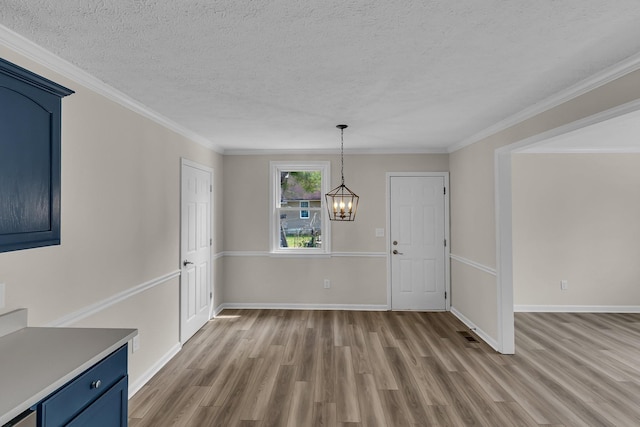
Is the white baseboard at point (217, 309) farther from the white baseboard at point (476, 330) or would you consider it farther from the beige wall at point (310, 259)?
the white baseboard at point (476, 330)

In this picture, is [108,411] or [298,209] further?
[298,209]

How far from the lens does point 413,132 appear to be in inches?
156

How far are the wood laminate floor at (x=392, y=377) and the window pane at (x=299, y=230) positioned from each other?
1243 millimetres

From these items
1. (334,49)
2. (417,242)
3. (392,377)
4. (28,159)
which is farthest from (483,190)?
(28,159)

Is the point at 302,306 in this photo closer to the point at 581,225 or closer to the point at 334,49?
the point at 334,49

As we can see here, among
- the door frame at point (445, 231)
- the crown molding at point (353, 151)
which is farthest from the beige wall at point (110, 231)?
the door frame at point (445, 231)

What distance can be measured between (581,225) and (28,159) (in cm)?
621

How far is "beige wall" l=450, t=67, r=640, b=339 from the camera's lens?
2.32 meters

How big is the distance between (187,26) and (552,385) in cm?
377

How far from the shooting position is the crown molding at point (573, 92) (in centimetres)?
206

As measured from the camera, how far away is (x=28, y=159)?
1531mm

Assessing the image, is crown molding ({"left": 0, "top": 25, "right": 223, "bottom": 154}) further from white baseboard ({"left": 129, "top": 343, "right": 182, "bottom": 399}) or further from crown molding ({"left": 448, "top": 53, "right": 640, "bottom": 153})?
crown molding ({"left": 448, "top": 53, "right": 640, "bottom": 153})

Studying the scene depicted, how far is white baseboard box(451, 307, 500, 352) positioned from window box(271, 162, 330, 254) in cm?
205

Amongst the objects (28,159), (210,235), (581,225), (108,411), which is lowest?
(108,411)
